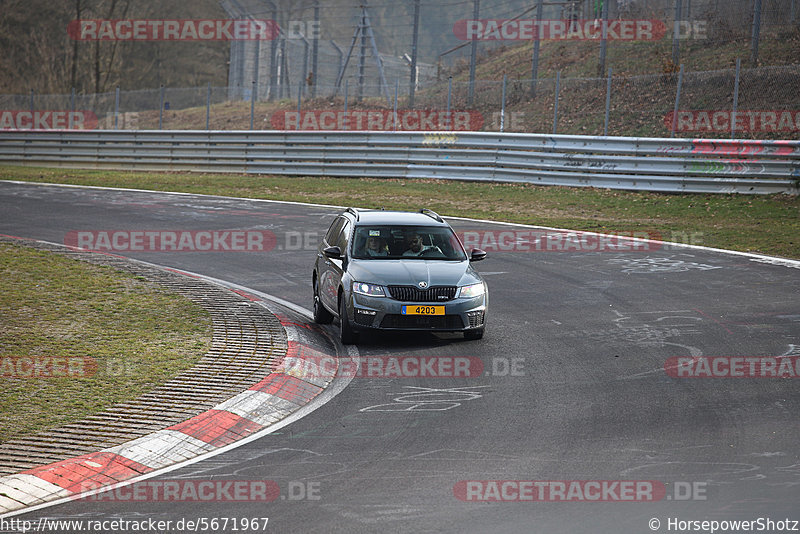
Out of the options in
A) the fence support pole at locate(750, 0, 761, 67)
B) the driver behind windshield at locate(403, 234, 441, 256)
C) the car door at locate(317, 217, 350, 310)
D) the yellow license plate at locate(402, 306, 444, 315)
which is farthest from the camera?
the fence support pole at locate(750, 0, 761, 67)

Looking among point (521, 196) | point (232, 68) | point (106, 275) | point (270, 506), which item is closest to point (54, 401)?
point (270, 506)

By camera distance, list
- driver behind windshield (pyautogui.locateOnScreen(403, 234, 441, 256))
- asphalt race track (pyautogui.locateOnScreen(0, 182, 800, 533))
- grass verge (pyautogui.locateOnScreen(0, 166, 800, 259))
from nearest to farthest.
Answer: asphalt race track (pyautogui.locateOnScreen(0, 182, 800, 533)) → driver behind windshield (pyautogui.locateOnScreen(403, 234, 441, 256)) → grass verge (pyautogui.locateOnScreen(0, 166, 800, 259))

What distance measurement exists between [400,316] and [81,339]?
3.73 metres

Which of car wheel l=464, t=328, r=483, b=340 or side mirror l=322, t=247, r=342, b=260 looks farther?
side mirror l=322, t=247, r=342, b=260

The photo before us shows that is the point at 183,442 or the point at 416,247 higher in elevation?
the point at 416,247

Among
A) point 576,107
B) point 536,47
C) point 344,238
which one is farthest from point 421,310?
point 576,107

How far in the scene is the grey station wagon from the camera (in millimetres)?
11484

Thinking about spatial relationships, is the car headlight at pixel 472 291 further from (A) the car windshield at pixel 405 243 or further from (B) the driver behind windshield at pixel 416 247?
(B) the driver behind windshield at pixel 416 247

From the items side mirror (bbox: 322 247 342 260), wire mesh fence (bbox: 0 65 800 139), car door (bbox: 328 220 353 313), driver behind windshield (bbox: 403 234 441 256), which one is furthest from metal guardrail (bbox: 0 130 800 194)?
side mirror (bbox: 322 247 342 260)

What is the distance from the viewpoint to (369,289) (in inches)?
456

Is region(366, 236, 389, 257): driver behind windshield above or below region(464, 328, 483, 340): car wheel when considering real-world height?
above

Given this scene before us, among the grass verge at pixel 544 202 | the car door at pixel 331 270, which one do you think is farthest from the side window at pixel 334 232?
the grass verge at pixel 544 202

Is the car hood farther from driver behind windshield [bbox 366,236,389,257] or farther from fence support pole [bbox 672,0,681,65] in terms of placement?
fence support pole [bbox 672,0,681,65]

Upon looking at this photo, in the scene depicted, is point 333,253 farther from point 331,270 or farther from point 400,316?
point 400,316
